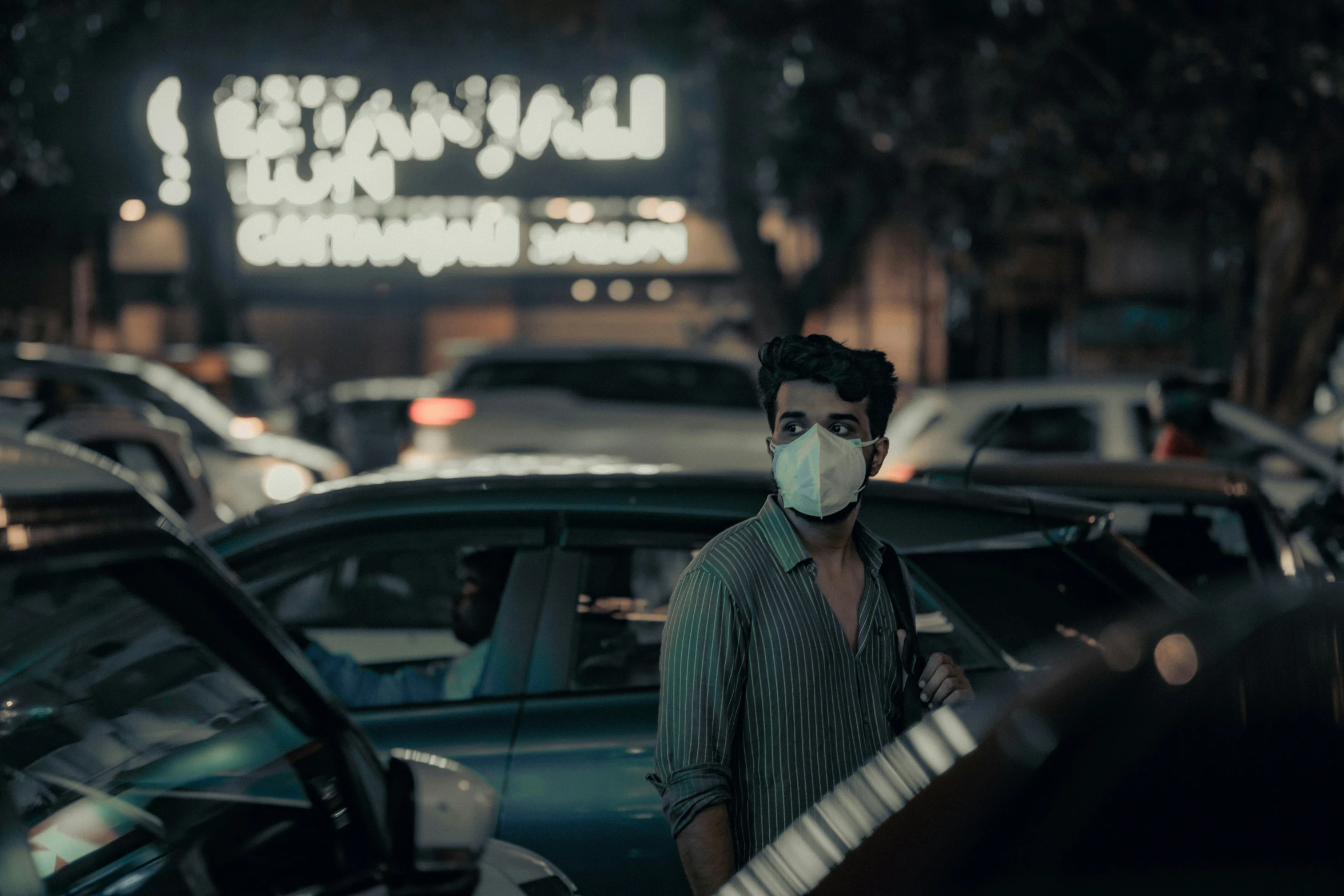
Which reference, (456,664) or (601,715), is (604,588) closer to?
(601,715)

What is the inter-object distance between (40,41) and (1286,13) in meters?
9.16

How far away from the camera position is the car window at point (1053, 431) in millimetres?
9766

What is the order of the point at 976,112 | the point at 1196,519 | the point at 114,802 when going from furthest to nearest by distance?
the point at 976,112
the point at 1196,519
the point at 114,802

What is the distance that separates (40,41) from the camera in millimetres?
10609

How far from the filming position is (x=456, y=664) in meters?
3.90

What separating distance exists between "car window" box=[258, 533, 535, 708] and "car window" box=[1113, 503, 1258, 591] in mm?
2385

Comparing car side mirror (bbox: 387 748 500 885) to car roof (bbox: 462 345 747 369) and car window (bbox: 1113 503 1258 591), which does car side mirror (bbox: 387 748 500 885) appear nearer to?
car window (bbox: 1113 503 1258 591)

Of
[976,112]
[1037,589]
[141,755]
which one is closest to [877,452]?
[1037,589]

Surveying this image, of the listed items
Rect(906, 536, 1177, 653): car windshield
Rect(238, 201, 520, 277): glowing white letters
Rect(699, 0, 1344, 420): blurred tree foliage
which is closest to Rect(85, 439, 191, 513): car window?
Rect(906, 536, 1177, 653): car windshield

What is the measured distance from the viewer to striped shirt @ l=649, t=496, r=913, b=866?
2414 mm

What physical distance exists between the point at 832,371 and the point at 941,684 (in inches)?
22.9

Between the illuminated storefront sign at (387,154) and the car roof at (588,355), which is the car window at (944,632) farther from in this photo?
the illuminated storefront sign at (387,154)

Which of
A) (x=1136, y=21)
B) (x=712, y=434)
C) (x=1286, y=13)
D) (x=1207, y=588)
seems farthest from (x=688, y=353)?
(x=1207, y=588)

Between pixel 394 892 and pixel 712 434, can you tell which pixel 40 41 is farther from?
pixel 394 892
